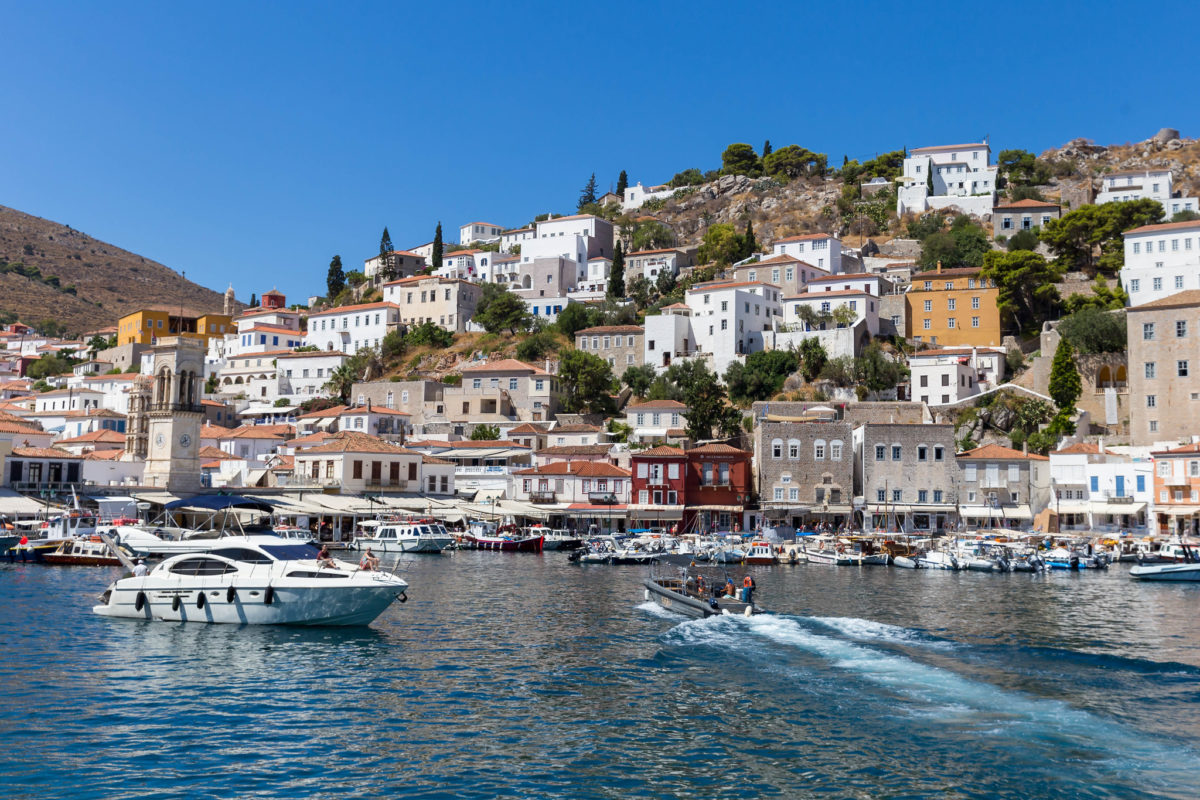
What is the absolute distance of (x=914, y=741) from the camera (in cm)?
1611

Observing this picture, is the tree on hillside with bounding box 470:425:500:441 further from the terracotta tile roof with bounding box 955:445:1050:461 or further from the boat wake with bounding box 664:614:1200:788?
the boat wake with bounding box 664:614:1200:788

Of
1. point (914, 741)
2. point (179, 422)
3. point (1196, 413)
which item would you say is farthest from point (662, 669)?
point (1196, 413)

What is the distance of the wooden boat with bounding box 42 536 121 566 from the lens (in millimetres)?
44688

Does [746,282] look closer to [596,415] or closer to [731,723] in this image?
[596,415]

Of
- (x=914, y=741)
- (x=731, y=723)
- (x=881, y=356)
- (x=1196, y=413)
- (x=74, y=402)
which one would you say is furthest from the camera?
(x=74, y=402)

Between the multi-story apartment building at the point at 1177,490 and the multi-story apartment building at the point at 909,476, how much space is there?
35.3 ft

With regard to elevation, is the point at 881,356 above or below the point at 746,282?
below

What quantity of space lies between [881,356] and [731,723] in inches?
2472

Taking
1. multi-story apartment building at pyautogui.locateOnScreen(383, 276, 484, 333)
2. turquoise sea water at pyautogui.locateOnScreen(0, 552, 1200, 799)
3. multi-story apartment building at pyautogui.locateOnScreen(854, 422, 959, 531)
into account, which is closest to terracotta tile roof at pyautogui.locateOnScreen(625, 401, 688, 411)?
multi-story apartment building at pyautogui.locateOnScreen(854, 422, 959, 531)

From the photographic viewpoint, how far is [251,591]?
26.6 metres

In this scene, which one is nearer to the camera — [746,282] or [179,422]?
[179,422]

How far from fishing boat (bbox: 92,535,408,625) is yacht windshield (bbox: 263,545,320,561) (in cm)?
27

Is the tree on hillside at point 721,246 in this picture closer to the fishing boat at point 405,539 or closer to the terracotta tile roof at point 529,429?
the terracotta tile roof at point 529,429

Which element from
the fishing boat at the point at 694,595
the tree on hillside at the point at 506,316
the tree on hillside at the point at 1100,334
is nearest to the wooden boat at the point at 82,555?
the fishing boat at the point at 694,595
